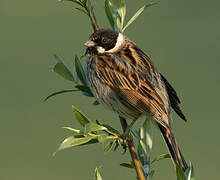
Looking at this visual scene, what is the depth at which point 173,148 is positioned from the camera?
9.44 ft

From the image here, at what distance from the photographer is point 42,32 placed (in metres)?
12.8

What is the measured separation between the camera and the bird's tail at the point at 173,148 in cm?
271

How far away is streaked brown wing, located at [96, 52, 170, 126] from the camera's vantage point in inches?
128

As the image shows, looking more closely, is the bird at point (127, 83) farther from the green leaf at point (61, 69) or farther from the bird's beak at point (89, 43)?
the green leaf at point (61, 69)

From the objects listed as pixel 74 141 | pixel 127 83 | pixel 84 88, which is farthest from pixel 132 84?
pixel 74 141

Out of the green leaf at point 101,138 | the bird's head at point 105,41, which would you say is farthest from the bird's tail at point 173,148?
the bird's head at point 105,41

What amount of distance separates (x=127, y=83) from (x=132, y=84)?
0.03 metres

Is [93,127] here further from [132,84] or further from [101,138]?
[132,84]

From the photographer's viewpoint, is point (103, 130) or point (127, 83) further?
point (127, 83)

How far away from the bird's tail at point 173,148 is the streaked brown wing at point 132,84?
5.3 inches

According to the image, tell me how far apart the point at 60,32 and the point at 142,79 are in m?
9.49

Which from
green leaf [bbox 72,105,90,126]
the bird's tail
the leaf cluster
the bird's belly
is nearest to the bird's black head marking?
the bird's belly

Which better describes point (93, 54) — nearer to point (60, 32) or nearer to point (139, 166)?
point (139, 166)

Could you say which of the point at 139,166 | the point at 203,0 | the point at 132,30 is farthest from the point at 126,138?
the point at 203,0
